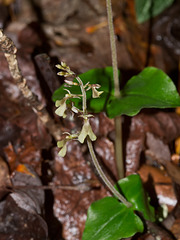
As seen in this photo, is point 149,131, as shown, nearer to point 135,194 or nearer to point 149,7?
point 135,194

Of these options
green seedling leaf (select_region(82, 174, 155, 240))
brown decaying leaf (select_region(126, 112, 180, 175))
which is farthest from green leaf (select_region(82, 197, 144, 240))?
brown decaying leaf (select_region(126, 112, 180, 175))

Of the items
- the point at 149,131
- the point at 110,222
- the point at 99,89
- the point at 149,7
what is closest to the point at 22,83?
the point at 99,89

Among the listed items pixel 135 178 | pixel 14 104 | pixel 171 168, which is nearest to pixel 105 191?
pixel 135 178

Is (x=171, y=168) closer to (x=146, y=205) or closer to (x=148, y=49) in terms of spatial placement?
(x=146, y=205)

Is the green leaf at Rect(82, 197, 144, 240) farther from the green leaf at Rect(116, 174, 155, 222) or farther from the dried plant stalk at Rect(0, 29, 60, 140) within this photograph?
the dried plant stalk at Rect(0, 29, 60, 140)

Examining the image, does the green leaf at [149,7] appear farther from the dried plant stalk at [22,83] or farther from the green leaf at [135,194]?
the green leaf at [135,194]
